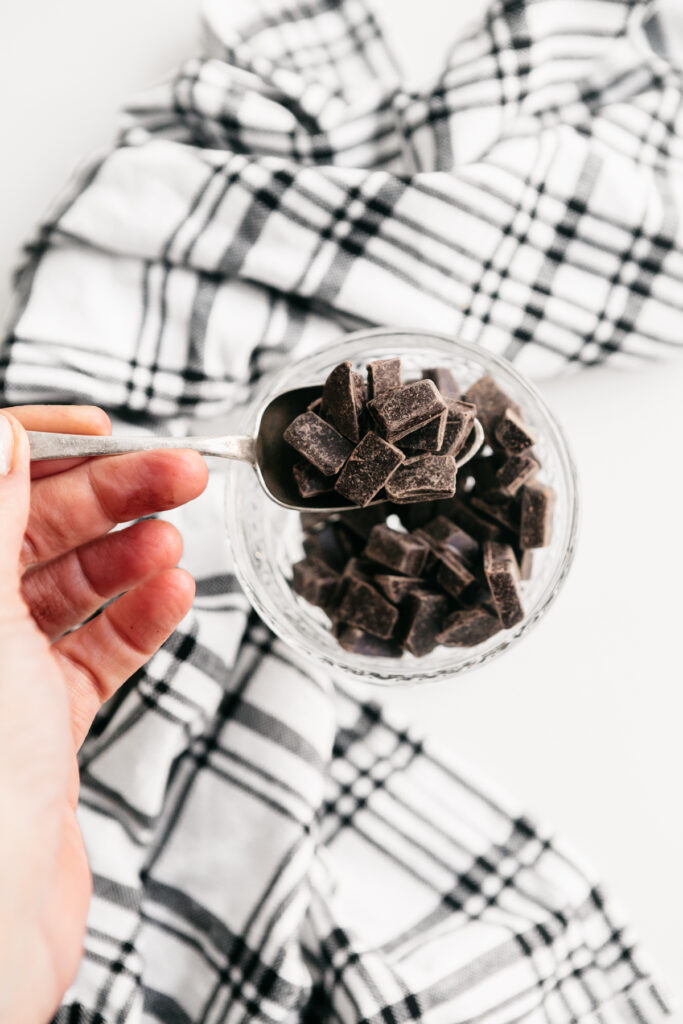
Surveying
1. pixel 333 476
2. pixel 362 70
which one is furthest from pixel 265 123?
pixel 333 476

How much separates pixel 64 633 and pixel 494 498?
2.71ft

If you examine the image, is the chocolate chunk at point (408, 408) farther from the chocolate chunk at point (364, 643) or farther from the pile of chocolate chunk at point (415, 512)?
the chocolate chunk at point (364, 643)

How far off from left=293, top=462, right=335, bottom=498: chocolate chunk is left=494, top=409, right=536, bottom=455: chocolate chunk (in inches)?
11.7

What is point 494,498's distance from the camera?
1.30 metres

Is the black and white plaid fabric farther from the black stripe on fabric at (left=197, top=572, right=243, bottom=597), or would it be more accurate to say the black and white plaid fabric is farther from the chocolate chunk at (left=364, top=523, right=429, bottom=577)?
the chocolate chunk at (left=364, top=523, right=429, bottom=577)

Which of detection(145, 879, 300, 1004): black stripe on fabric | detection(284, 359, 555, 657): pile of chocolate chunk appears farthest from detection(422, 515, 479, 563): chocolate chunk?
detection(145, 879, 300, 1004): black stripe on fabric

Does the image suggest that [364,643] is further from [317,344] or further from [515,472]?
[317,344]

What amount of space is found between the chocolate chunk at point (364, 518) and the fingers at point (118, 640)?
0.95 feet

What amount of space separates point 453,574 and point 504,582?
0.30 feet

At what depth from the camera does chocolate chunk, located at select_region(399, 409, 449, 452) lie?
1.11 m

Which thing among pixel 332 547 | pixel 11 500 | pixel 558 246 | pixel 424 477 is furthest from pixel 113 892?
pixel 558 246

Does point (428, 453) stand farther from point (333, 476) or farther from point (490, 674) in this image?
point (490, 674)

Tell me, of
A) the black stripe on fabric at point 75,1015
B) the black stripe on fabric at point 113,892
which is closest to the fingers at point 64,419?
the black stripe on fabric at point 113,892

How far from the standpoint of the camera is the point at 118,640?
1316mm
